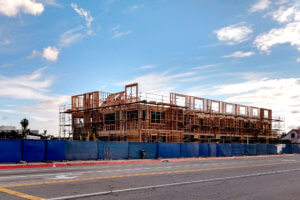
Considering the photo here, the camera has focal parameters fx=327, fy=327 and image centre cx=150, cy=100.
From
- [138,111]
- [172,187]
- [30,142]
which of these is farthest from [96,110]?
[172,187]

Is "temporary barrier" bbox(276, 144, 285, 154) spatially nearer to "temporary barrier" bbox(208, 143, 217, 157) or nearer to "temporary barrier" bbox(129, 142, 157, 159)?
"temporary barrier" bbox(208, 143, 217, 157)

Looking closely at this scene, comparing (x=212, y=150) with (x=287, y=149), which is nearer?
(x=212, y=150)

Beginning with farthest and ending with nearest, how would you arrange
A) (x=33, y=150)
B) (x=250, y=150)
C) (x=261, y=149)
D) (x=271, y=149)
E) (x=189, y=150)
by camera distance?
(x=271, y=149), (x=261, y=149), (x=250, y=150), (x=189, y=150), (x=33, y=150)

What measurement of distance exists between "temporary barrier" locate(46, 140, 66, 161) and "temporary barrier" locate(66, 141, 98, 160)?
0.44 m

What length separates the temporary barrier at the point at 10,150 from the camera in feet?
73.4

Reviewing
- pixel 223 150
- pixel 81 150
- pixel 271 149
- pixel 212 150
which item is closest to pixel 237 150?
pixel 223 150

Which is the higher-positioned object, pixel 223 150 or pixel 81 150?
pixel 81 150

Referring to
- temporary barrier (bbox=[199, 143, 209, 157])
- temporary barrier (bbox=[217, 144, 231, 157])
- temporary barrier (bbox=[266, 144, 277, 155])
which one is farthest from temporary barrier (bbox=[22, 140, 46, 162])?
temporary barrier (bbox=[266, 144, 277, 155])

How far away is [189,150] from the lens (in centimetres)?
3622

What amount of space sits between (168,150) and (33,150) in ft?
47.6

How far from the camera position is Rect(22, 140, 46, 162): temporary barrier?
76.7 ft

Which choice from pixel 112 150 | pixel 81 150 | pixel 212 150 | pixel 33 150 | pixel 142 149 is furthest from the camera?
pixel 212 150

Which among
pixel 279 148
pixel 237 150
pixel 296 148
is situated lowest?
pixel 296 148

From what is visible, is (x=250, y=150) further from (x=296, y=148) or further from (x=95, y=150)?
(x=95, y=150)
